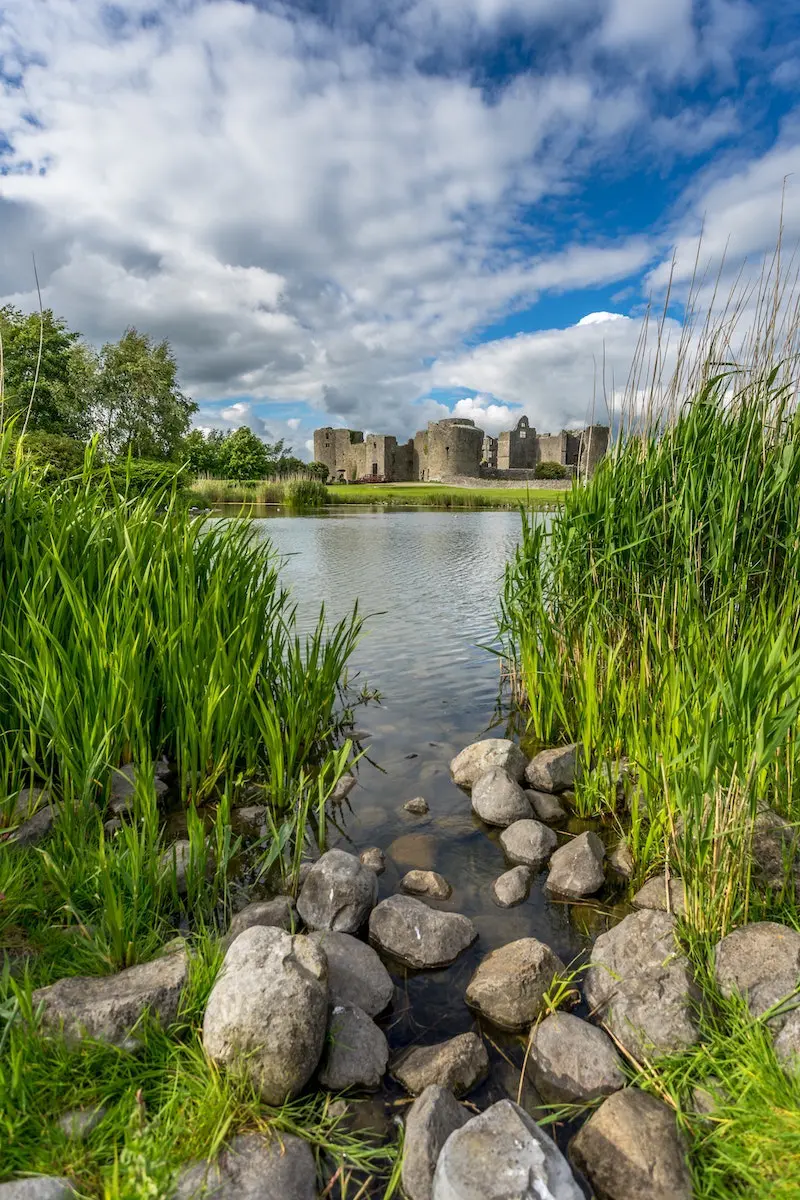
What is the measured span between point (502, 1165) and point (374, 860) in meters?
1.52

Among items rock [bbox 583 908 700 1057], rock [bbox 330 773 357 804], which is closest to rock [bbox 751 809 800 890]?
rock [bbox 583 908 700 1057]

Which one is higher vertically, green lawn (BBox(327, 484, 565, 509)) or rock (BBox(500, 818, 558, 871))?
green lawn (BBox(327, 484, 565, 509))

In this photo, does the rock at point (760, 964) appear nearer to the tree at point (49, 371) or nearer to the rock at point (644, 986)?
the rock at point (644, 986)

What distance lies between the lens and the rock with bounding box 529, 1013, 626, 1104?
172 centimetres

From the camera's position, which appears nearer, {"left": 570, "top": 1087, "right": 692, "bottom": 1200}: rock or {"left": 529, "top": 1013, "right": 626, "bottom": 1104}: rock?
{"left": 570, "top": 1087, "right": 692, "bottom": 1200}: rock

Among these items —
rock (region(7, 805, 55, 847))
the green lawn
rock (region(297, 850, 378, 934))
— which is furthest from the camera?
the green lawn

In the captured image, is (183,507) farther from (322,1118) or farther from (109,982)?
(322,1118)

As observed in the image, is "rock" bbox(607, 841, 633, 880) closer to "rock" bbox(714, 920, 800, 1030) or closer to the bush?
"rock" bbox(714, 920, 800, 1030)

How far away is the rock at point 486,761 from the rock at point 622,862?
0.74 m

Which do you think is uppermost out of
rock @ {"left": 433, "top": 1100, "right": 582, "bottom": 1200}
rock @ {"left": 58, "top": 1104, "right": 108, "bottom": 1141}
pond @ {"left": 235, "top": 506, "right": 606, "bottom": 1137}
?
rock @ {"left": 58, "top": 1104, "right": 108, "bottom": 1141}

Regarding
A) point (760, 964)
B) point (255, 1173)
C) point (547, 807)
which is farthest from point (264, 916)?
point (547, 807)

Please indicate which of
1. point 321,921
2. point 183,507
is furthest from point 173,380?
point 321,921

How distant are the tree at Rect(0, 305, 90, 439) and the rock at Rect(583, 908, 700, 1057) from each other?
97.9 feet

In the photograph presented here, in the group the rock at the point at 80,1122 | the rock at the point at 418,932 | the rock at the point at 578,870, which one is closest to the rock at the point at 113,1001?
the rock at the point at 80,1122
